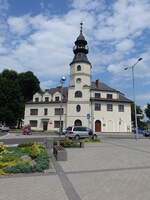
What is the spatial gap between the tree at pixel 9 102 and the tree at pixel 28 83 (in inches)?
240

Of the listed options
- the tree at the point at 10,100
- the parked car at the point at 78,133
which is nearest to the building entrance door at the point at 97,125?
the parked car at the point at 78,133

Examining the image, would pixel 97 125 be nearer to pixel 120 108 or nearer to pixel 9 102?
pixel 120 108

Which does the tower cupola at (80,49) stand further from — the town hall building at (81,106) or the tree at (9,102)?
the tree at (9,102)

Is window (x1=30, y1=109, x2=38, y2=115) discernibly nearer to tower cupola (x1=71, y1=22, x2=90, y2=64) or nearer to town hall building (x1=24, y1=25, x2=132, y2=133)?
town hall building (x1=24, y1=25, x2=132, y2=133)

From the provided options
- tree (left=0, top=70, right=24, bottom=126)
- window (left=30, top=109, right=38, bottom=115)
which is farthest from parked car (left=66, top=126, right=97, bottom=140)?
tree (left=0, top=70, right=24, bottom=126)

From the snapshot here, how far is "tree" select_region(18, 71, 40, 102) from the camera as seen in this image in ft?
203

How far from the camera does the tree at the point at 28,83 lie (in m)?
61.8

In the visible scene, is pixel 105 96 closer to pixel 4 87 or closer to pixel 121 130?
pixel 121 130

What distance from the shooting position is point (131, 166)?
31.4 ft

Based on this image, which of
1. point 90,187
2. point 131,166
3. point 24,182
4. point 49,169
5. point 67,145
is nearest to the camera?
point 90,187

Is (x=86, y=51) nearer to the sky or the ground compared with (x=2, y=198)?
nearer to the sky

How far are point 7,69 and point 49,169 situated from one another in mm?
56307

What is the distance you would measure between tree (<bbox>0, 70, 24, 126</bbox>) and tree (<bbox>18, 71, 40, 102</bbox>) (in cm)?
611

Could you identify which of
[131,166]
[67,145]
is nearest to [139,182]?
[131,166]
